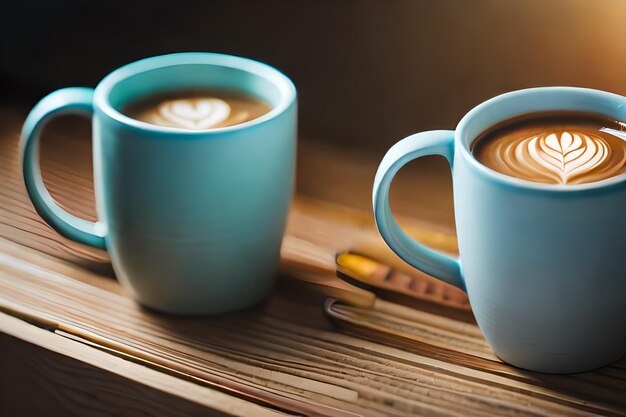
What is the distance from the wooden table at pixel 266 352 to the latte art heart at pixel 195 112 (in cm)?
12

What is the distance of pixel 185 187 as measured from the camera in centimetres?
51

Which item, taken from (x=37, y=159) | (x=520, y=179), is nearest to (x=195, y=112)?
(x=37, y=159)

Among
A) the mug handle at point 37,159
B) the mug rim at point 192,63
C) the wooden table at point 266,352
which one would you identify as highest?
the mug rim at point 192,63

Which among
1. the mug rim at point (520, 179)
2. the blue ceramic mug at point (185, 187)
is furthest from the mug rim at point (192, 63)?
the mug rim at point (520, 179)

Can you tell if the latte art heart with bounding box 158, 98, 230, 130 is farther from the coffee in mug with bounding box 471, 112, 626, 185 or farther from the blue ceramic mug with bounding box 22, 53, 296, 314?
the coffee in mug with bounding box 471, 112, 626, 185

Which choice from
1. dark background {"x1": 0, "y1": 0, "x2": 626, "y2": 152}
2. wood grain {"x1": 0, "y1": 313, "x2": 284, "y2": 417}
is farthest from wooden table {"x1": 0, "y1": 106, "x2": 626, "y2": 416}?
dark background {"x1": 0, "y1": 0, "x2": 626, "y2": 152}

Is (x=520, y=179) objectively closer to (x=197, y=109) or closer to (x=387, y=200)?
(x=387, y=200)

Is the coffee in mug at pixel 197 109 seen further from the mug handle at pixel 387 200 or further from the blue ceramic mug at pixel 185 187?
the mug handle at pixel 387 200

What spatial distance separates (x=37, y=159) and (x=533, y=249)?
1.06ft

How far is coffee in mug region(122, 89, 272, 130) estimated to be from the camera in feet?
1.82

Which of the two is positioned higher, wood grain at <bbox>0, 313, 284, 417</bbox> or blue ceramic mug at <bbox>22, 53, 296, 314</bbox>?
blue ceramic mug at <bbox>22, 53, 296, 314</bbox>

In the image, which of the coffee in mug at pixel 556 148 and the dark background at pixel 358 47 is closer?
the coffee in mug at pixel 556 148

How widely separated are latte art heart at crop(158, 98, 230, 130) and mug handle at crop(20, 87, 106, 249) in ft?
0.16

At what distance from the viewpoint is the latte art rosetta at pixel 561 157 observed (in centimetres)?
47
